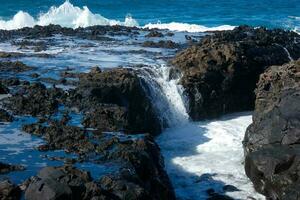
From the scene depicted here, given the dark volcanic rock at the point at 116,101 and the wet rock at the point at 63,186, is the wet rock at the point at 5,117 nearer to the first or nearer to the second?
the dark volcanic rock at the point at 116,101

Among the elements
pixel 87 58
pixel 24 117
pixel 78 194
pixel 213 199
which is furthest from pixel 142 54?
pixel 78 194

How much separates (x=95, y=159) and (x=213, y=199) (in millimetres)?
2691

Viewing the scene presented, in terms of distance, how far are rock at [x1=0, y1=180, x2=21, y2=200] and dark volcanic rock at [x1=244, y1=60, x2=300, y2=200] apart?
525 centimetres

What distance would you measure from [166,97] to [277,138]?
17.3 ft

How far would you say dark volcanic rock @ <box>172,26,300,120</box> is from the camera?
1808 centimetres

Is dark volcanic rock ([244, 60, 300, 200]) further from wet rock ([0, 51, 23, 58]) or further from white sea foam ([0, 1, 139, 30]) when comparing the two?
white sea foam ([0, 1, 139, 30])

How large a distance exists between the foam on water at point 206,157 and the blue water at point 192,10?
77.0ft

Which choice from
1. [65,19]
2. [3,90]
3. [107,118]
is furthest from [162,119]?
[65,19]

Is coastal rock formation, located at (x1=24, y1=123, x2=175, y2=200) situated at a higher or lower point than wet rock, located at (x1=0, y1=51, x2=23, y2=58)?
lower

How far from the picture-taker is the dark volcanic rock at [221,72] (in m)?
18.1

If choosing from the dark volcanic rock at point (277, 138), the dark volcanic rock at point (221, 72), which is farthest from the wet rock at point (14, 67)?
the dark volcanic rock at point (277, 138)

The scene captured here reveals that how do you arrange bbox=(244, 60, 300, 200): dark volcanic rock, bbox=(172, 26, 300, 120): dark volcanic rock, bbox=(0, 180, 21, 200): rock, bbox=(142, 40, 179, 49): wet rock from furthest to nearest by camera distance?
bbox=(142, 40, 179, 49): wet rock → bbox=(172, 26, 300, 120): dark volcanic rock → bbox=(244, 60, 300, 200): dark volcanic rock → bbox=(0, 180, 21, 200): rock

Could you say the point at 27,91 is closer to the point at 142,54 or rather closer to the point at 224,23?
the point at 142,54

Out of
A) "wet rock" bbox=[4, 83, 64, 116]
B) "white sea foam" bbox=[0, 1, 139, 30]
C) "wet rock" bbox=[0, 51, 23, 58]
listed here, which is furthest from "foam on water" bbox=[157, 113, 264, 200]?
"white sea foam" bbox=[0, 1, 139, 30]
